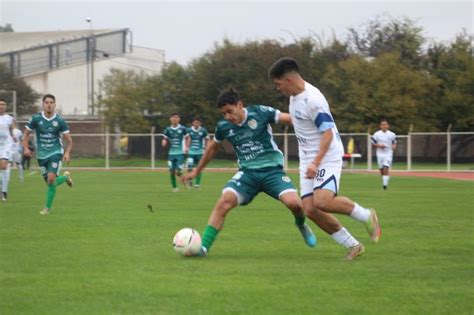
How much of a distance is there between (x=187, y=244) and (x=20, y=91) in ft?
169

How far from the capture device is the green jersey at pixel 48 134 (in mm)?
16219

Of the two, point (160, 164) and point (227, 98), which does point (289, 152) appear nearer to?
point (160, 164)

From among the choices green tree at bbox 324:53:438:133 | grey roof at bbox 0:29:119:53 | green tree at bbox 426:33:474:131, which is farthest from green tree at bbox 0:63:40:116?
green tree at bbox 426:33:474:131

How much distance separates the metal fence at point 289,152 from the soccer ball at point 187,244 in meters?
33.8

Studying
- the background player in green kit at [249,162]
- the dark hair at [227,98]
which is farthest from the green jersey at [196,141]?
the dark hair at [227,98]

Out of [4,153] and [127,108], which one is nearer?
[4,153]

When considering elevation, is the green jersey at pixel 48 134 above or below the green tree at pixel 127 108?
below

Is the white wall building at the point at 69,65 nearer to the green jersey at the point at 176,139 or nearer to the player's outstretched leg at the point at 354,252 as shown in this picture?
the green jersey at the point at 176,139

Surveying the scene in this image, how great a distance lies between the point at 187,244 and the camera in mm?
9742

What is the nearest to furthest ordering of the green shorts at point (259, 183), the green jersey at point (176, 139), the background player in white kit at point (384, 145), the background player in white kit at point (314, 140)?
the background player in white kit at point (314, 140)
the green shorts at point (259, 183)
the green jersey at point (176, 139)
the background player in white kit at point (384, 145)

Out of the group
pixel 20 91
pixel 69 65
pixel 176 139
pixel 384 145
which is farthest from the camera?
pixel 69 65

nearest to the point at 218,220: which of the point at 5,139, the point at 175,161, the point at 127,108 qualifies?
the point at 5,139

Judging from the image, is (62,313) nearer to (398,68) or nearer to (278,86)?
(278,86)

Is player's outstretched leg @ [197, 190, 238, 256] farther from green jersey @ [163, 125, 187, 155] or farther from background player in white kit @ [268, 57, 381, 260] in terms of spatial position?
green jersey @ [163, 125, 187, 155]
